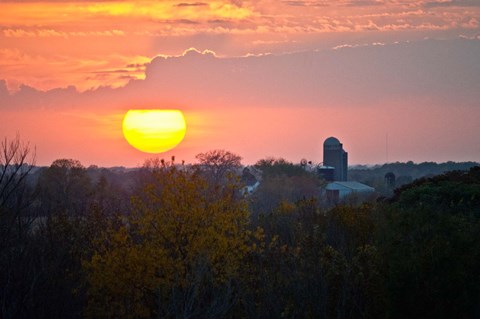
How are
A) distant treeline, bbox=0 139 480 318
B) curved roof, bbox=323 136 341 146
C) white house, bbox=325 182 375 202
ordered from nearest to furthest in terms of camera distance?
distant treeline, bbox=0 139 480 318 → white house, bbox=325 182 375 202 → curved roof, bbox=323 136 341 146

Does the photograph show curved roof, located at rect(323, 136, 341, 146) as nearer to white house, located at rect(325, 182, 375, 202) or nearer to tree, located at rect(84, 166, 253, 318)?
white house, located at rect(325, 182, 375, 202)

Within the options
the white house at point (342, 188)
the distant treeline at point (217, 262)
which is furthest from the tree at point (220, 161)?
the distant treeline at point (217, 262)

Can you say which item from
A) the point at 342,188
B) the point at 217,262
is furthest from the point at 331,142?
the point at 217,262

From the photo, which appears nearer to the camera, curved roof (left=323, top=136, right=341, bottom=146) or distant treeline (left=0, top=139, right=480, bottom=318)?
distant treeline (left=0, top=139, right=480, bottom=318)

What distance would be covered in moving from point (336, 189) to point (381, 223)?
3153 inches

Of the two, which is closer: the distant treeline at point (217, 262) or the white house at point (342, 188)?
the distant treeline at point (217, 262)

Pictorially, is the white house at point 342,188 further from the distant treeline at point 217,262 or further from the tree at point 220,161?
the distant treeline at point 217,262

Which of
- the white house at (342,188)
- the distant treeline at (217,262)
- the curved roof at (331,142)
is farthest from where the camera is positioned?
the curved roof at (331,142)

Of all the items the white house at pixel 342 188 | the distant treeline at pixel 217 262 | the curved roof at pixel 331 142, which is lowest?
the distant treeline at pixel 217 262

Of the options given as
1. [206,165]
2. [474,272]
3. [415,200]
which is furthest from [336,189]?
[474,272]

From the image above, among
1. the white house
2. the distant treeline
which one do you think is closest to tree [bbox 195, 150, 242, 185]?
the white house

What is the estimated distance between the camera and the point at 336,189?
368 ft

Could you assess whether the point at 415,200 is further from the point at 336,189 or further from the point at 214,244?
the point at 336,189

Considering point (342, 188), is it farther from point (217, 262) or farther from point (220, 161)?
point (217, 262)
